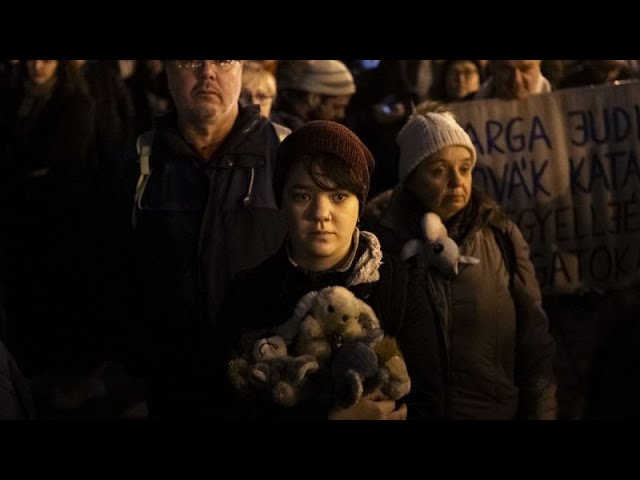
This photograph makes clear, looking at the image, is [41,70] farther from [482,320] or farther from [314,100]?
[482,320]

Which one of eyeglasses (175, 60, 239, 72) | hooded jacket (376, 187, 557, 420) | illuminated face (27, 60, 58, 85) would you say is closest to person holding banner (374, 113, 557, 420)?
hooded jacket (376, 187, 557, 420)

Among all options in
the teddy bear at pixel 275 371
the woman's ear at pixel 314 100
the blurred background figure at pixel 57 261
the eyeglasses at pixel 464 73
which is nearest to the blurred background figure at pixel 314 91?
the woman's ear at pixel 314 100

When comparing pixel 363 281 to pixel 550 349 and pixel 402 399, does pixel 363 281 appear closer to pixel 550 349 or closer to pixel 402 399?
pixel 402 399

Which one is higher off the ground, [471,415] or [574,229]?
[574,229]

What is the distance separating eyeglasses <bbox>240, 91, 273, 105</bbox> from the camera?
446cm

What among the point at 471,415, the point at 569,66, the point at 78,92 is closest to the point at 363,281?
the point at 471,415

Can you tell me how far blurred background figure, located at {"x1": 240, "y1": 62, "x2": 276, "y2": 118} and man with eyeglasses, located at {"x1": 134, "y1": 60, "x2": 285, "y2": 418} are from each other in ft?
0.81

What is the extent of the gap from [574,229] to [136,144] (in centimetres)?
163

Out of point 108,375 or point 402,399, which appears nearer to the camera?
point 402,399

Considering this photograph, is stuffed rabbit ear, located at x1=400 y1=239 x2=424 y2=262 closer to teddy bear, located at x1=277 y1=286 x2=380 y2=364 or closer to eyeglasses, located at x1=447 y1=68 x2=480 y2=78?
teddy bear, located at x1=277 y1=286 x2=380 y2=364

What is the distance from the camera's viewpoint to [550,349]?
13.9 ft

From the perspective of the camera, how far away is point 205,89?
424cm

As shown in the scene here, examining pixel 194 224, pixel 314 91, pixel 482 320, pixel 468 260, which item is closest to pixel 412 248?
pixel 468 260

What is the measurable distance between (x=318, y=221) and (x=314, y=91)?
888mm
